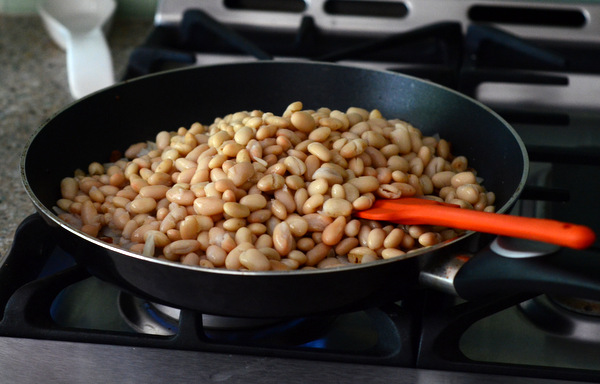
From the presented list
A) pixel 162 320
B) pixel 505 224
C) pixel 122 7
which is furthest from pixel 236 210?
pixel 122 7

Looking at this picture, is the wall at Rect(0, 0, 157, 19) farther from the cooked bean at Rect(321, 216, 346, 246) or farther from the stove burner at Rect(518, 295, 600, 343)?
the stove burner at Rect(518, 295, 600, 343)

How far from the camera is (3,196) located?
2.77ft

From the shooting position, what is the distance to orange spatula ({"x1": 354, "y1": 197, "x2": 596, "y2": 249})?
49 cm

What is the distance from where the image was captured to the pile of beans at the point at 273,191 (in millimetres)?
639

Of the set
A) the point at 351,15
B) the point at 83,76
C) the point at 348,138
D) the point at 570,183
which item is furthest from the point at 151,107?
the point at 570,183

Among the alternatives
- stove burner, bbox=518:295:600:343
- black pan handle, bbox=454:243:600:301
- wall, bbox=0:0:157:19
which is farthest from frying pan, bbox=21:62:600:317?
wall, bbox=0:0:157:19

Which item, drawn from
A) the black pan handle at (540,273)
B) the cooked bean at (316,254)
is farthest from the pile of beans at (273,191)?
the black pan handle at (540,273)

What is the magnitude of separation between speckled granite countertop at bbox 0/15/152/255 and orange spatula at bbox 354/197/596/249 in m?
0.40

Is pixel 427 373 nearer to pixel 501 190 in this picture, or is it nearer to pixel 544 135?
pixel 501 190

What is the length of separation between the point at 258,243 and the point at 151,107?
0.33 metres

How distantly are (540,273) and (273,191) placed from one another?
27 centimetres

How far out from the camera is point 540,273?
503mm

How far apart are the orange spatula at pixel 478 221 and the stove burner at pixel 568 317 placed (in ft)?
0.48

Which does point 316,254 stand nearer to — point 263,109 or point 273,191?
point 273,191
